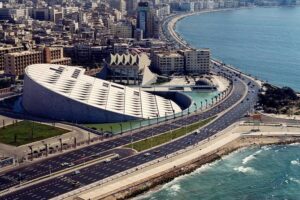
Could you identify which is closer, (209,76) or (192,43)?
(209,76)

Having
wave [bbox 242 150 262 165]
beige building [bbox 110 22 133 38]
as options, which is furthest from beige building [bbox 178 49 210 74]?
beige building [bbox 110 22 133 38]

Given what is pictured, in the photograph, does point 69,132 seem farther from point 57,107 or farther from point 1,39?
point 1,39

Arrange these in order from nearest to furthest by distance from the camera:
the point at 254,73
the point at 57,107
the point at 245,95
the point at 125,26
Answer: the point at 57,107 < the point at 245,95 < the point at 254,73 < the point at 125,26

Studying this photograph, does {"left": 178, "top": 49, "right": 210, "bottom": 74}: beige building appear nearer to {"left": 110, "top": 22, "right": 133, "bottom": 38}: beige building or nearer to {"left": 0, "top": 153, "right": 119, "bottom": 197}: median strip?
{"left": 110, "top": 22, "right": 133, "bottom": 38}: beige building

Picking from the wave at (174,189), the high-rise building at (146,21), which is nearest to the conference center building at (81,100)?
the wave at (174,189)

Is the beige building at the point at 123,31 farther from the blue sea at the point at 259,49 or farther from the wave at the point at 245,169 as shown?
the wave at the point at 245,169

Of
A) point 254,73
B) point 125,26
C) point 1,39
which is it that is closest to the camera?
point 254,73

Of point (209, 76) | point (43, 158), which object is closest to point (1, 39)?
point (209, 76)
